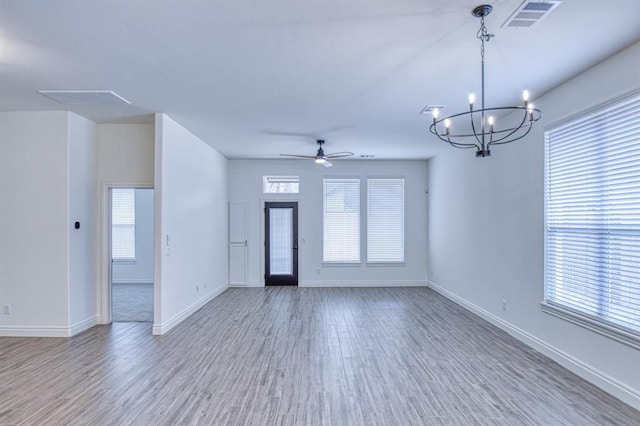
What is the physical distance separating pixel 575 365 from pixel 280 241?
19.8ft

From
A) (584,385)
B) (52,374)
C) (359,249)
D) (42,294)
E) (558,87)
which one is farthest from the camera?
(359,249)

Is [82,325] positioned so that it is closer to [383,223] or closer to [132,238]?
[132,238]

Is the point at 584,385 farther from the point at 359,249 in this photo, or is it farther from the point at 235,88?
the point at 359,249

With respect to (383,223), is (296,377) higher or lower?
lower

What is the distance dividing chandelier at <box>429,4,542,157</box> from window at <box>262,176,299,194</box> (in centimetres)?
375

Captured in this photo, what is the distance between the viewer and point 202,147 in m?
6.41

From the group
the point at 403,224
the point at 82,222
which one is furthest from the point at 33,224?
the point at 403,224

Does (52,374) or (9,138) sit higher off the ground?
(9,138)

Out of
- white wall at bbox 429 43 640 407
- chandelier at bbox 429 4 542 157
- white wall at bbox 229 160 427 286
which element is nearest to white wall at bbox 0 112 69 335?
white wall at bbox 229 160 427 286

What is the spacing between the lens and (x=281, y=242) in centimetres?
831

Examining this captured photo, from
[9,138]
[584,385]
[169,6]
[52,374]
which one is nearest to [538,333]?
[584,385]

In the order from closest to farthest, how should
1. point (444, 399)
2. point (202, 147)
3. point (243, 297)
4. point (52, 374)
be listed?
point (444, 399) → point (52, 374) → point (202, 147) → point (243, 297)

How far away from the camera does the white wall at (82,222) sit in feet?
15.7

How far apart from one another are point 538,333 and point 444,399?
1.88 m
